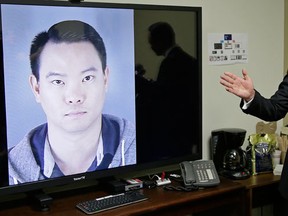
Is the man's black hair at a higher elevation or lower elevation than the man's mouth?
higher

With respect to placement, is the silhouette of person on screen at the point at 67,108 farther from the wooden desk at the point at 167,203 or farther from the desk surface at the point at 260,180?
the desk surface at the point at 260,180

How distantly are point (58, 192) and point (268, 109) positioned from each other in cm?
126

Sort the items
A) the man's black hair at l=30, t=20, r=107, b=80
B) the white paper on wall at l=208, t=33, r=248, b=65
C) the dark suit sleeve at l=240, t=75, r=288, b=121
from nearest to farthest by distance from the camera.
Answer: the dark suit sleeve at l=240, t=75, r=288, b=121 → the man's black hair at l=30, t=20, r=107, b=80 → the white paper on wall at l=208, t=33, r=248, b=65

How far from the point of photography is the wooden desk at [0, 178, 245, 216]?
2236 millimetres

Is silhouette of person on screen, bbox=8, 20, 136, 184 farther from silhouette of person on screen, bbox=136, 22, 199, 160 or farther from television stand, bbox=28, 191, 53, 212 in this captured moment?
silhouette of person on screen, bbox=136, 22, 199, 160

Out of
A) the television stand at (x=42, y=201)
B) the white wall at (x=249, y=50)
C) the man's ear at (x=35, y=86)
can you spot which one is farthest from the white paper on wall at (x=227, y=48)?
the television stand at (x=42, y=201)

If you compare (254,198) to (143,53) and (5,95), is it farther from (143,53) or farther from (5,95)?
(5,95)

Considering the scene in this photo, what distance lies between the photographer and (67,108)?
2316mm

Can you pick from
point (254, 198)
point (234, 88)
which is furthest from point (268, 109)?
point (254, 198)

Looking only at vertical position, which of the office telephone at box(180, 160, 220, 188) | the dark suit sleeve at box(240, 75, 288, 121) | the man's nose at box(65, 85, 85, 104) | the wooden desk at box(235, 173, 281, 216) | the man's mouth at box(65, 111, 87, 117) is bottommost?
the wooden desk at box(235, 173, 281, 216)

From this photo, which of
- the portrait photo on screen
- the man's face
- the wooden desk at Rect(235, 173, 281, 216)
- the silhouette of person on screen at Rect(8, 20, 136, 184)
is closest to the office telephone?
the wooden desk at Rect(235, 173, 281, 216)

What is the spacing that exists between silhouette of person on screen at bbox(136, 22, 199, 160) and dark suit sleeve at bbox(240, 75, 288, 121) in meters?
0.64

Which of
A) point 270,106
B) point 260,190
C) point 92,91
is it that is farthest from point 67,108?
point 260,190

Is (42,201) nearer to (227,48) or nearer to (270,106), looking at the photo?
(270,106)
